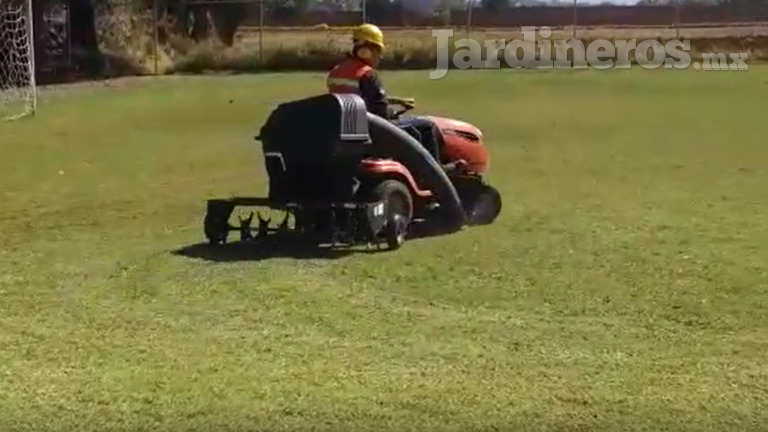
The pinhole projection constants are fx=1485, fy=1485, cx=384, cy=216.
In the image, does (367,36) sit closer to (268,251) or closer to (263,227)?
(263,227)

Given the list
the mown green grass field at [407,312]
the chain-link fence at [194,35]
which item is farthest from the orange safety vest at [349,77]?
the chain-link fence at [194,35]

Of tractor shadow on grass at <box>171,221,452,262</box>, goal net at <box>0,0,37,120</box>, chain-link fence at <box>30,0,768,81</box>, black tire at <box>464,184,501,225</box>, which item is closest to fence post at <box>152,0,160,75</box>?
chain-link fence at <box>30,0,768,81</box>

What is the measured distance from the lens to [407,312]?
8.49m

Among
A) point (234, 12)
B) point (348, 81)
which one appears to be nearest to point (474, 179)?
point (348, 81)

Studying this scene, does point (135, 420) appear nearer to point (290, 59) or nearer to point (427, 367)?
point (427, 367)

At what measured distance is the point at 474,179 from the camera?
1224cm

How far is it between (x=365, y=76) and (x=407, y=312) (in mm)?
3049

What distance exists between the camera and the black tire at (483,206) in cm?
1212

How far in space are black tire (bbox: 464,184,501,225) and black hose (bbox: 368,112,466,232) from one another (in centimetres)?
34

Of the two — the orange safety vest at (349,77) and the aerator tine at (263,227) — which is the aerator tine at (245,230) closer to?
the aerator tine at (263,227)

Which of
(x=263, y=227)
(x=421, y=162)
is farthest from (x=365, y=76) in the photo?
(x=263, y=227)

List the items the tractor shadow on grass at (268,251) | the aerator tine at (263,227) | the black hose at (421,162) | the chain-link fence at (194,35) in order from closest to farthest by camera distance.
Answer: the tractor shadow on grass at (268,251), the black hose at (421,162), the aerator tine at (263,227), the chain-link fence at (194,35)

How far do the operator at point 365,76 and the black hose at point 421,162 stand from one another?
20cm

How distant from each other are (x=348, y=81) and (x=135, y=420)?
527 cm
